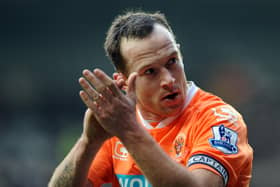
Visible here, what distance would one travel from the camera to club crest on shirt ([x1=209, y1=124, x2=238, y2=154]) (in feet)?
9.36

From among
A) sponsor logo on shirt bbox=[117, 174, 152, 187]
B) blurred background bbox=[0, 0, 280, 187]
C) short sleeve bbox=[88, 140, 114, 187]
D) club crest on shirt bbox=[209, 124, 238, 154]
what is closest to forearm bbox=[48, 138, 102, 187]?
short sleeve bbox=[88, 140, 114, 187]

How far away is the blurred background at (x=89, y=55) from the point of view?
35.4 feet

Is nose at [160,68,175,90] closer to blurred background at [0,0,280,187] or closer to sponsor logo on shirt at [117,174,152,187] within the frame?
sponsor logo on shirt at [117,174,152,187]

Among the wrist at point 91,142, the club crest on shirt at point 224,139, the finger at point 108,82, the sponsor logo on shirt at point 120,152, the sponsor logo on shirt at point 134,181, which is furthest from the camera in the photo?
the sponsor logo on shirt at point 120,152

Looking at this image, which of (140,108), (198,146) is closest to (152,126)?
(140,108)

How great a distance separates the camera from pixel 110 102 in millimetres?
2523

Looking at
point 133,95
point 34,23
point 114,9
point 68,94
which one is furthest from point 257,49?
point 133,95

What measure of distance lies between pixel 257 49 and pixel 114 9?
3511 mm

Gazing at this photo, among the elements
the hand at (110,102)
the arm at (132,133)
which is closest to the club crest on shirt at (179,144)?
the arm at (132,133)

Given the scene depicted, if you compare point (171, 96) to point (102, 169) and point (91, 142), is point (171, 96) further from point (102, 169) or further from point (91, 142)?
point (102, 169)

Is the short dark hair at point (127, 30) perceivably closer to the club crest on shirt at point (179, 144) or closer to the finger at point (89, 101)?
the club crest on shirt at point (179, 144)

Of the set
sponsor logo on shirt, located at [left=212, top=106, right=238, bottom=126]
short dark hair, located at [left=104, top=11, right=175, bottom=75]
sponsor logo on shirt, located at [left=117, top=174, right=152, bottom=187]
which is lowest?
sponsor logo on shirt, located at [left=117, top=174, right=152, bottom=187]

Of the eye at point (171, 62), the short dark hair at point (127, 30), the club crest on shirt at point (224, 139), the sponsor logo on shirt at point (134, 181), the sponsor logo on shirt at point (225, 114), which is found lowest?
the sponsor logo on shirt at point (134, 181)

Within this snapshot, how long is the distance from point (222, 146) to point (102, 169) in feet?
3.41
